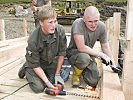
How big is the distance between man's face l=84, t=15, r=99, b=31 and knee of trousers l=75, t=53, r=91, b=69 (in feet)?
1.29

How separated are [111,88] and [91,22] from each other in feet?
3.20

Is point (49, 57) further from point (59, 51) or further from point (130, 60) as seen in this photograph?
point (130, 60)

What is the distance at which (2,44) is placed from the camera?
6.70 m

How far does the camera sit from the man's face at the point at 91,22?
3997 millimetres

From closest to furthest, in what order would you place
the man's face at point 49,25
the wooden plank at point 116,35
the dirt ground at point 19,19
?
1. the man's face at point 49,25
2. the wooden plank at point 116,35
3. the dirt ground at point 19,19

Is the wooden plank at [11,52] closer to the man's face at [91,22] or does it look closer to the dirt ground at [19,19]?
the man's face at [91,22]

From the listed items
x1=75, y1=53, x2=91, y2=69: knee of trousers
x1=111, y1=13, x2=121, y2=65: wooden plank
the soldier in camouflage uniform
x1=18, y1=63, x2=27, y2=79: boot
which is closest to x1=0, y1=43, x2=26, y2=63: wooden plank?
x1=18, y1=63, x2=27, y2=79: boot

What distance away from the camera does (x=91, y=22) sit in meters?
4.05

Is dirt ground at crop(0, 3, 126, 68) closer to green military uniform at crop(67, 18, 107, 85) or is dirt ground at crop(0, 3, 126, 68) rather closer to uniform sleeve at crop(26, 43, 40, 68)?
green military uniform at crop(67, 18, 107, 85)

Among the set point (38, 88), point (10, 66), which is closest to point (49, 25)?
point (38, 88)

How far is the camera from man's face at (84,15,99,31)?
400 cm

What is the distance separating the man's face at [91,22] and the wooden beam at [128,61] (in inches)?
34.2

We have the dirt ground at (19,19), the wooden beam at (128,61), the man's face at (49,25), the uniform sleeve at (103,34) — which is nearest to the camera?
the wooden beam at (128,61)

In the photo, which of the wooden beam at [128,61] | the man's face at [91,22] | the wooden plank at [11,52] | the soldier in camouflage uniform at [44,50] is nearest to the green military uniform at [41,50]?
the soldier in camouflage uniform at [44,50]
